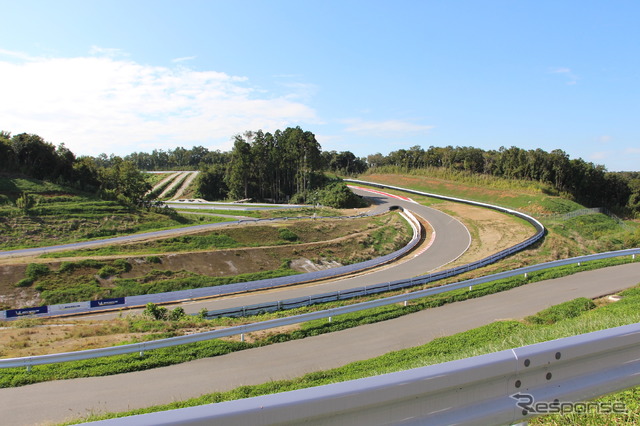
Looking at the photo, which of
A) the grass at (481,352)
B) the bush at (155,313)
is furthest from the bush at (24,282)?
the grass at (481,352)

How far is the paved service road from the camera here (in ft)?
42.2

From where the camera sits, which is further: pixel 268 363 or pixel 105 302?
pixel 105 302

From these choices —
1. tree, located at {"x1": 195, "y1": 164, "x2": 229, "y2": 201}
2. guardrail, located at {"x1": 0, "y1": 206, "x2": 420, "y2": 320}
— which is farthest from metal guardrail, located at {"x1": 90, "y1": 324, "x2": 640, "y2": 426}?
tree, located at {"x1": 195, "y1": 164, "x2": 229, "y2": 201}

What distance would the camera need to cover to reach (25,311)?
26.4 m

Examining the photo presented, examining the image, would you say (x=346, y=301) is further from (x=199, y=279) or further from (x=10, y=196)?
(x=10, y=196)

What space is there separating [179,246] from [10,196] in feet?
69.2

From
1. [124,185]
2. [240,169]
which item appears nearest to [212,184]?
[240,169]

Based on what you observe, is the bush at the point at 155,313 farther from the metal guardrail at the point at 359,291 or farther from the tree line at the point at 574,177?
the tree line at the point at 574,177

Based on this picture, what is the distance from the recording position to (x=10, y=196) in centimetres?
4541

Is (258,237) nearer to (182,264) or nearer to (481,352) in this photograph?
(182,264)

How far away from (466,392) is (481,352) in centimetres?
380

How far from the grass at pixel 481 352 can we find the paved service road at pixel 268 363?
2.17m
